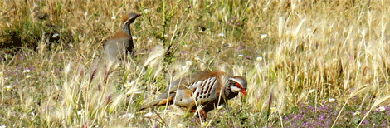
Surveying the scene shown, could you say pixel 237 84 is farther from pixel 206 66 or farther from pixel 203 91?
pixel 206 66

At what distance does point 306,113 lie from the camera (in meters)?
6.01

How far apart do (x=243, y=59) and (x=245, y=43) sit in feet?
2.11

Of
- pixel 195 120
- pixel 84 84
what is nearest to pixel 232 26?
pixel 195 120

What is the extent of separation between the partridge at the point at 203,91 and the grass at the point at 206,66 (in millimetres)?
117

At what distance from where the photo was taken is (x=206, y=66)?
23.9 ft

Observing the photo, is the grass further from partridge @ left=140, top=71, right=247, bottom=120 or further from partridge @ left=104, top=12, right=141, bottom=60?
partridge @ left=104, top=12, right=141, bottom=60

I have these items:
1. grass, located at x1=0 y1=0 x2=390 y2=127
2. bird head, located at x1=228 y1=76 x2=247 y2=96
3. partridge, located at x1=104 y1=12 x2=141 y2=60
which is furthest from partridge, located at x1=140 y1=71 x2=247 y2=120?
partridge, located at x1=104 y1=12 x2=141 y2=60

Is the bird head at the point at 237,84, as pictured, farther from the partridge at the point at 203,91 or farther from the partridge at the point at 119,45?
the partridge at the point at 119,45

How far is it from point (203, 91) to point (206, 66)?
1.33 metres

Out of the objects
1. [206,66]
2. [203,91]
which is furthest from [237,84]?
[206,66]

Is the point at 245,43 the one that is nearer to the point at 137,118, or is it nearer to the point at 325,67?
the point at 325,67

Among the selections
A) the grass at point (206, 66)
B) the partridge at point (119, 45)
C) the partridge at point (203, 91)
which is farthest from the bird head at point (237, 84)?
the partridge at point (119, 45)

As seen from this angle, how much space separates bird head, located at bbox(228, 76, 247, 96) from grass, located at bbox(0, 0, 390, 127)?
0.55 feet

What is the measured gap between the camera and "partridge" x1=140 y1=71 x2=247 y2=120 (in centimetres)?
598
